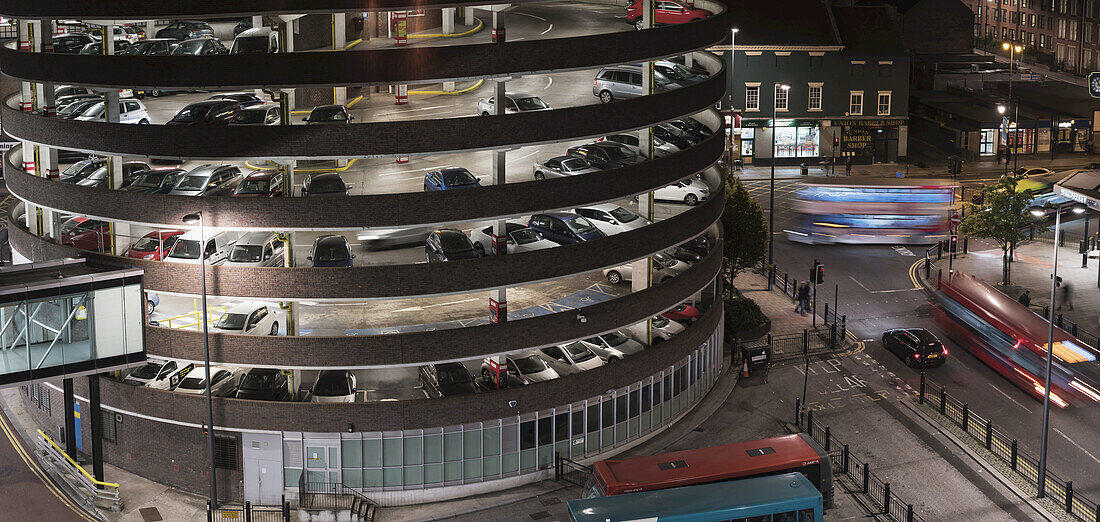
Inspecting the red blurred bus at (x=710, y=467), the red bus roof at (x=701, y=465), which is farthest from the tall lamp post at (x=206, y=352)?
the red bus roof at (x=701, y=465)

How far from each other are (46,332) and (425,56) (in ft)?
59.2

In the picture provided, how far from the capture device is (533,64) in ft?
161

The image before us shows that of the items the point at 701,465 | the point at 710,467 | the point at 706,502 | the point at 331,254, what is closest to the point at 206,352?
the point at 331,254

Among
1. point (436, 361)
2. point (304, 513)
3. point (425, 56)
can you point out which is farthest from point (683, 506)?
point (425, 56)

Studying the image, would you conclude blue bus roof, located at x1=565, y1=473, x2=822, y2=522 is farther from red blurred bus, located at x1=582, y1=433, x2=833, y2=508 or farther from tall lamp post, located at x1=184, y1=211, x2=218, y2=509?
tall lamp post, located at x1=184, y1=211, x2=218, y2=509

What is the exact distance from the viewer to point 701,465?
47.6 metres

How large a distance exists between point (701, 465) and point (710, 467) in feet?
1.14

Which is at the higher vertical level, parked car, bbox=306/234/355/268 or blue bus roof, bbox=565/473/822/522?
parked car, bbox=306/234/355/268

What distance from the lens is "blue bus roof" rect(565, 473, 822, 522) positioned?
43.3 meters

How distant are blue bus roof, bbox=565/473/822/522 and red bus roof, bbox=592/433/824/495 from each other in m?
0.88

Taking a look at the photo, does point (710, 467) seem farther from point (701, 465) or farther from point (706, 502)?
point (706, 502)

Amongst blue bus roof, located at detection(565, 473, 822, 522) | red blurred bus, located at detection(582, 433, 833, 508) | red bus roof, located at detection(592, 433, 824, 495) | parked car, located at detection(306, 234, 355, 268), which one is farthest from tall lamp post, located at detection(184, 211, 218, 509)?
red bus roof, located at detection(592, 433, 824, 495)

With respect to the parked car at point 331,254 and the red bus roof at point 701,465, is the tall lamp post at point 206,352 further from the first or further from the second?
the red bus roof at point 701,465

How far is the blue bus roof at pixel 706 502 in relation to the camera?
142ft
